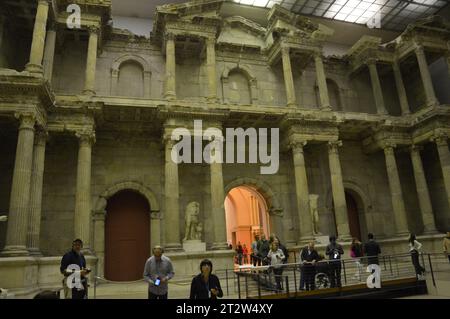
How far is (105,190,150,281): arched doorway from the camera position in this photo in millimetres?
16438

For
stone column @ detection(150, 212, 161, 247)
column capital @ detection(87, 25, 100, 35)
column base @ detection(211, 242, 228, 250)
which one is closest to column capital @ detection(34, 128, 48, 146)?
column capital @ detection(87, 25, 100, 35)

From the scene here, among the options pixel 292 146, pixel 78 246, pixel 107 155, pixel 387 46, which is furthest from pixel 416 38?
pixel 78 246

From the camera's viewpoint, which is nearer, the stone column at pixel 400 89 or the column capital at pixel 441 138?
the column capital at pixel 441 138

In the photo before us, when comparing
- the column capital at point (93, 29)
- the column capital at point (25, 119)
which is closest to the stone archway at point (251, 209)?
the column capital at point (25, 119)

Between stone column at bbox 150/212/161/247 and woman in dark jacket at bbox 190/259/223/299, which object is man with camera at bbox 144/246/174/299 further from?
stone column at bbox 150/212/161/247

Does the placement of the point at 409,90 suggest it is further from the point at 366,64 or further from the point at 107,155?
the point at 107,155

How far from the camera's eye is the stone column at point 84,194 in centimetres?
1416

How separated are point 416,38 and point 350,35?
543cm

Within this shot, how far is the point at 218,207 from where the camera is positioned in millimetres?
15648

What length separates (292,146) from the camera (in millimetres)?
17625

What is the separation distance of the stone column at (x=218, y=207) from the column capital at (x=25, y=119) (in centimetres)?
708

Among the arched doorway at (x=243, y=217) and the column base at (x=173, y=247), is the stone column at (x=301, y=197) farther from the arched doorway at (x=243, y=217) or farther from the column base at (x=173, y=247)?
the arched doorway at (x=243, y=217)

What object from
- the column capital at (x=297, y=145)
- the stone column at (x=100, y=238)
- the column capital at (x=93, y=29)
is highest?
the column capital at (x=93, y=29)

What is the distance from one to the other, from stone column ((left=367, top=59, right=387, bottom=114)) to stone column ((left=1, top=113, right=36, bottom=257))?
16.5 meters
